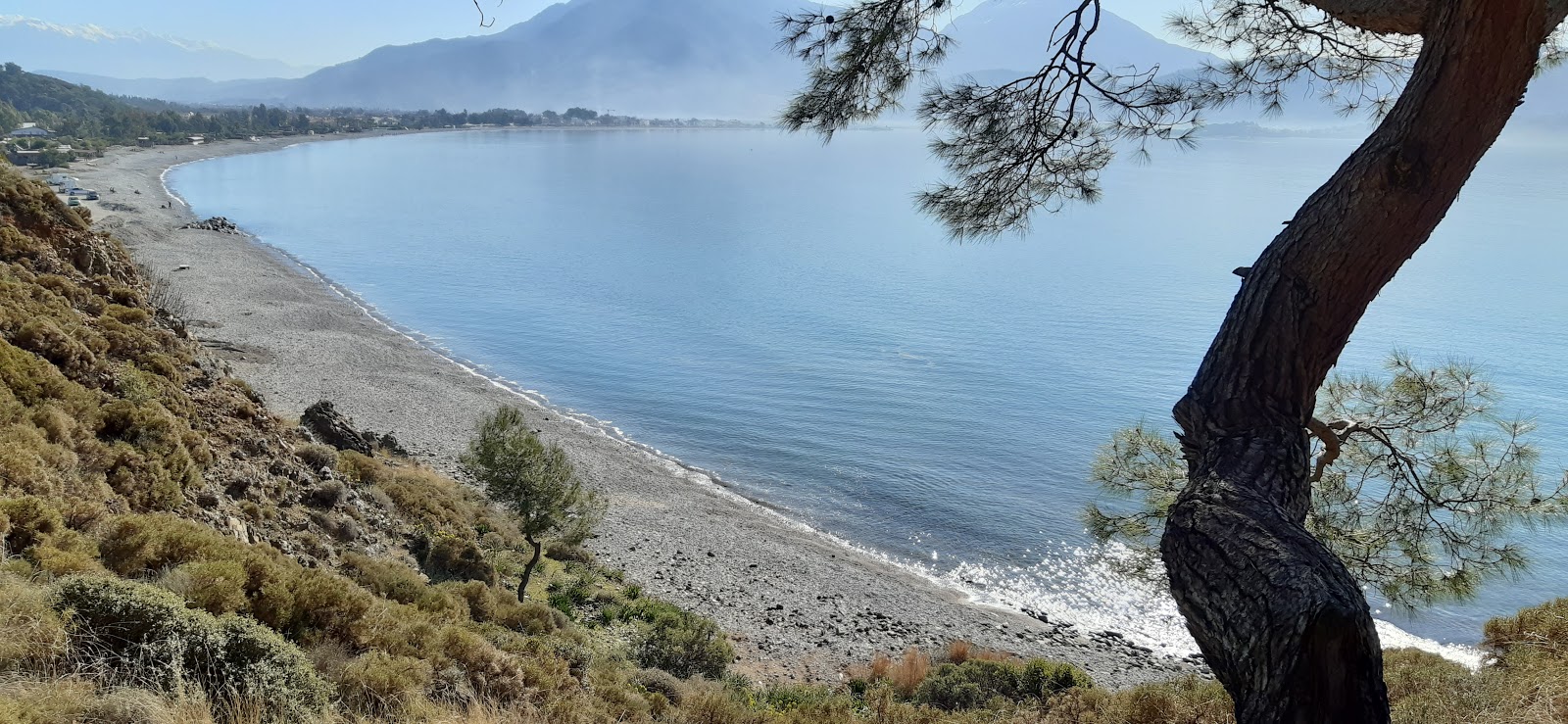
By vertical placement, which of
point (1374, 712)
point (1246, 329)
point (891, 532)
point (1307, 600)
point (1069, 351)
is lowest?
point (891, 532)

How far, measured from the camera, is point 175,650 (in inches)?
168

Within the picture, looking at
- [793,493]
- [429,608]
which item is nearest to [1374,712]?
[429,608]

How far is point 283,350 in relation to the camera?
106 ft

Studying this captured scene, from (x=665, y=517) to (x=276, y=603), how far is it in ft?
53.9

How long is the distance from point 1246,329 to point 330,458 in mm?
13925

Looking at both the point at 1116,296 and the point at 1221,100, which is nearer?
the point at 1221,100

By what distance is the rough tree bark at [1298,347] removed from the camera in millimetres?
2586

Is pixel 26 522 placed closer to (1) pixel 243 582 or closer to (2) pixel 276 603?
(1) pixel 243 582

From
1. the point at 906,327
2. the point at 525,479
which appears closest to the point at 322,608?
the point at 525,479

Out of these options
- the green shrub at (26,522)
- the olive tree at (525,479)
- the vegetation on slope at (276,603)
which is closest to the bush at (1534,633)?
the vegetation on slope at (276,603)

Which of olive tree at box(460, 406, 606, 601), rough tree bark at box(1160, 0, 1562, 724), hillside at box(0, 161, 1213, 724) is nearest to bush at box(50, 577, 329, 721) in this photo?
hillside at box(0, 161, 1213, 724)

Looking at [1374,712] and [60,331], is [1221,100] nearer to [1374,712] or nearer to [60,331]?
[1374,712]

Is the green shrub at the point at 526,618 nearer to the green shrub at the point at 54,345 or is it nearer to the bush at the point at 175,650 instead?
the bush at the point at 175,650

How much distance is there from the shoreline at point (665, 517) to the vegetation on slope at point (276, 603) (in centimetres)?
182
